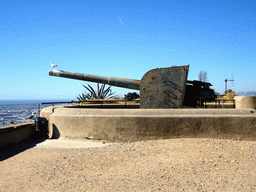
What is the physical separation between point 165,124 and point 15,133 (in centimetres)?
487

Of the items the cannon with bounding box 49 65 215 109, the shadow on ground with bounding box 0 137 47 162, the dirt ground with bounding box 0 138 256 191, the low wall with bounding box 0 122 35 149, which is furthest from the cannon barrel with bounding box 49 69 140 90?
the shadow on ground with bounding box 0 137 47 162

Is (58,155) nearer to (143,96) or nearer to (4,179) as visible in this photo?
(4,179)

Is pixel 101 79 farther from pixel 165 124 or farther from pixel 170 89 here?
pixel 165 124

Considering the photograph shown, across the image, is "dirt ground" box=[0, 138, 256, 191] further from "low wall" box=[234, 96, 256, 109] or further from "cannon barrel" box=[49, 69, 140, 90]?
"low wall" box=[234, 96, 256, 109]

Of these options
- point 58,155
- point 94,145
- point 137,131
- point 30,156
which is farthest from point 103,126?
point 30,156

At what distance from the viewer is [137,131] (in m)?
6.07

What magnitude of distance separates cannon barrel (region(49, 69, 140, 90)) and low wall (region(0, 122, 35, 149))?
249cm

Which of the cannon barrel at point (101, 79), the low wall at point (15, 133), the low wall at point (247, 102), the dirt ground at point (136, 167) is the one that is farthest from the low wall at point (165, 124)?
the low wall at point (247, 102)

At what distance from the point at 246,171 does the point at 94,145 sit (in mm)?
3834

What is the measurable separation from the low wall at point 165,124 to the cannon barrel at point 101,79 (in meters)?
1.85

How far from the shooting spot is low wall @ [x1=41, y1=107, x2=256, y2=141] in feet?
19.1

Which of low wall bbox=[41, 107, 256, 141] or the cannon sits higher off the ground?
the cannon

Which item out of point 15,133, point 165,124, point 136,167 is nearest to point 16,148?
point 15,133

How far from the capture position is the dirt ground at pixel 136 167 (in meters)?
3.70
